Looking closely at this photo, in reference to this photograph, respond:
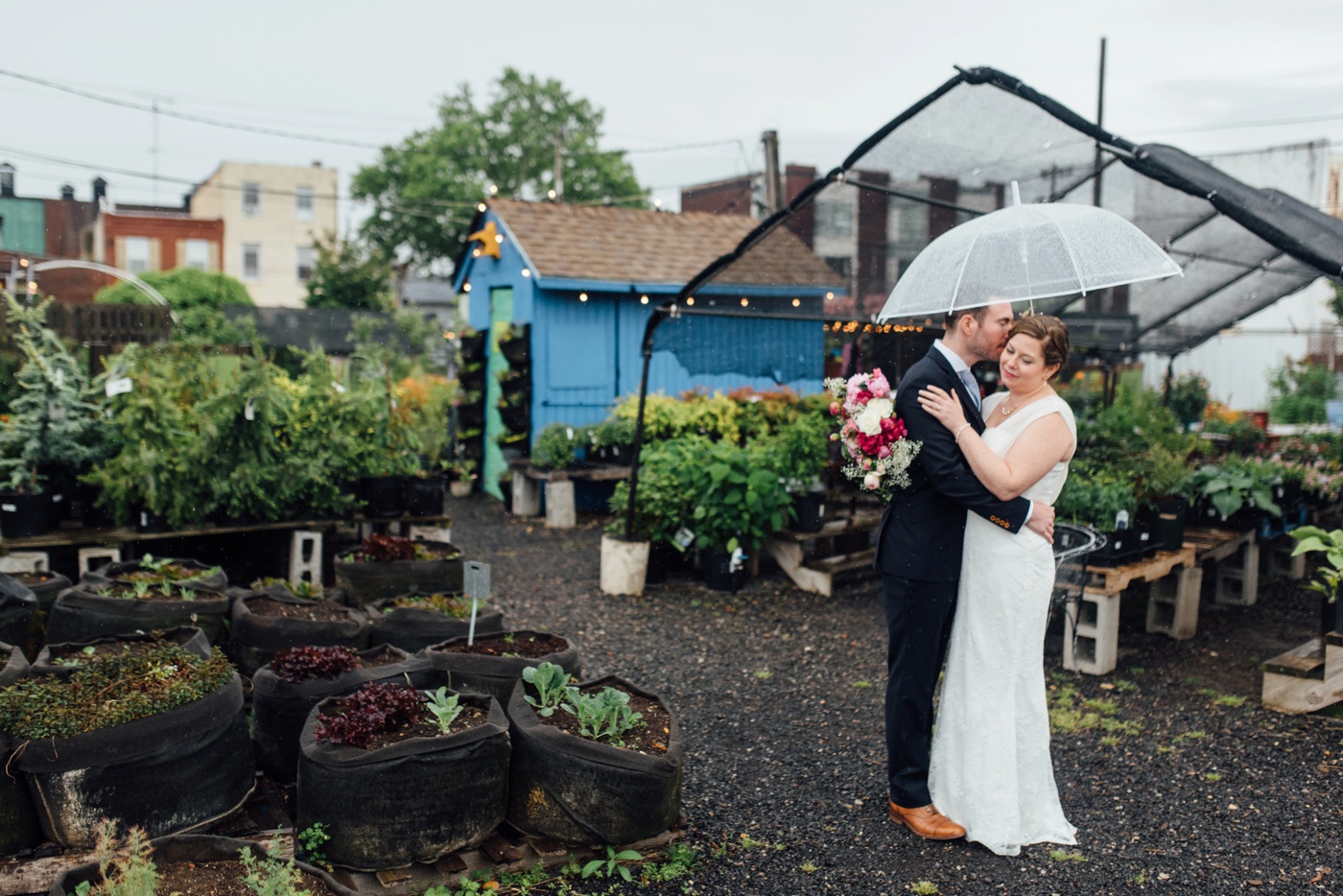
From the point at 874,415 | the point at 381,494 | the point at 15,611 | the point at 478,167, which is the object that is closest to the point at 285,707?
the point at 15,611

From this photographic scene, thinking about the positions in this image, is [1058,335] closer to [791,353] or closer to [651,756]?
[651,756]

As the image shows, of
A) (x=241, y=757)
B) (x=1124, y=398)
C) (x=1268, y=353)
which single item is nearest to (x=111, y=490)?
(x=241, y=757)

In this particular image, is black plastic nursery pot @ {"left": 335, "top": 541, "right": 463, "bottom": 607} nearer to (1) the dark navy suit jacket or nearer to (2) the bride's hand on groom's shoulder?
(1) the dark navy suit jacket

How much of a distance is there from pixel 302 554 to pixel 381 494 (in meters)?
0.80

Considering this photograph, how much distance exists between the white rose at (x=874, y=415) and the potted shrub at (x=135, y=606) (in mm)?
3232

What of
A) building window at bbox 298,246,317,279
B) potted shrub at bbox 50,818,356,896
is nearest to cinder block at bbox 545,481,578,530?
potted shrub at bbox 50,818,356,896

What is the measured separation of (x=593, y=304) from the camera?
12461 mm

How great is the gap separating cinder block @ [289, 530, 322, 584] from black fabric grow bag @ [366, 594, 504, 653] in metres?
2.75

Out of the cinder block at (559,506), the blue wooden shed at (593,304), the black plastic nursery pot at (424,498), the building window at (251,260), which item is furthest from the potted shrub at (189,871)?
the building window at (251,260)

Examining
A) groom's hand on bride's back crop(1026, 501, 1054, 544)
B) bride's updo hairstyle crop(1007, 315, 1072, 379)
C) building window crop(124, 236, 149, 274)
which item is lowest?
groom's hand on bride's back crop(1026, 501, 1054, 544)

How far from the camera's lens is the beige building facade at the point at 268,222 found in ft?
152

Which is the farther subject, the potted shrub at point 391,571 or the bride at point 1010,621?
the potted shrub at point 391,571

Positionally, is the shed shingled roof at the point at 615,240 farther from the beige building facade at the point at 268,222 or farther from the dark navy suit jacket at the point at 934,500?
the beige building facade at the point at 268,222

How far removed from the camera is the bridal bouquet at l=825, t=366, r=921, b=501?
145 inches
